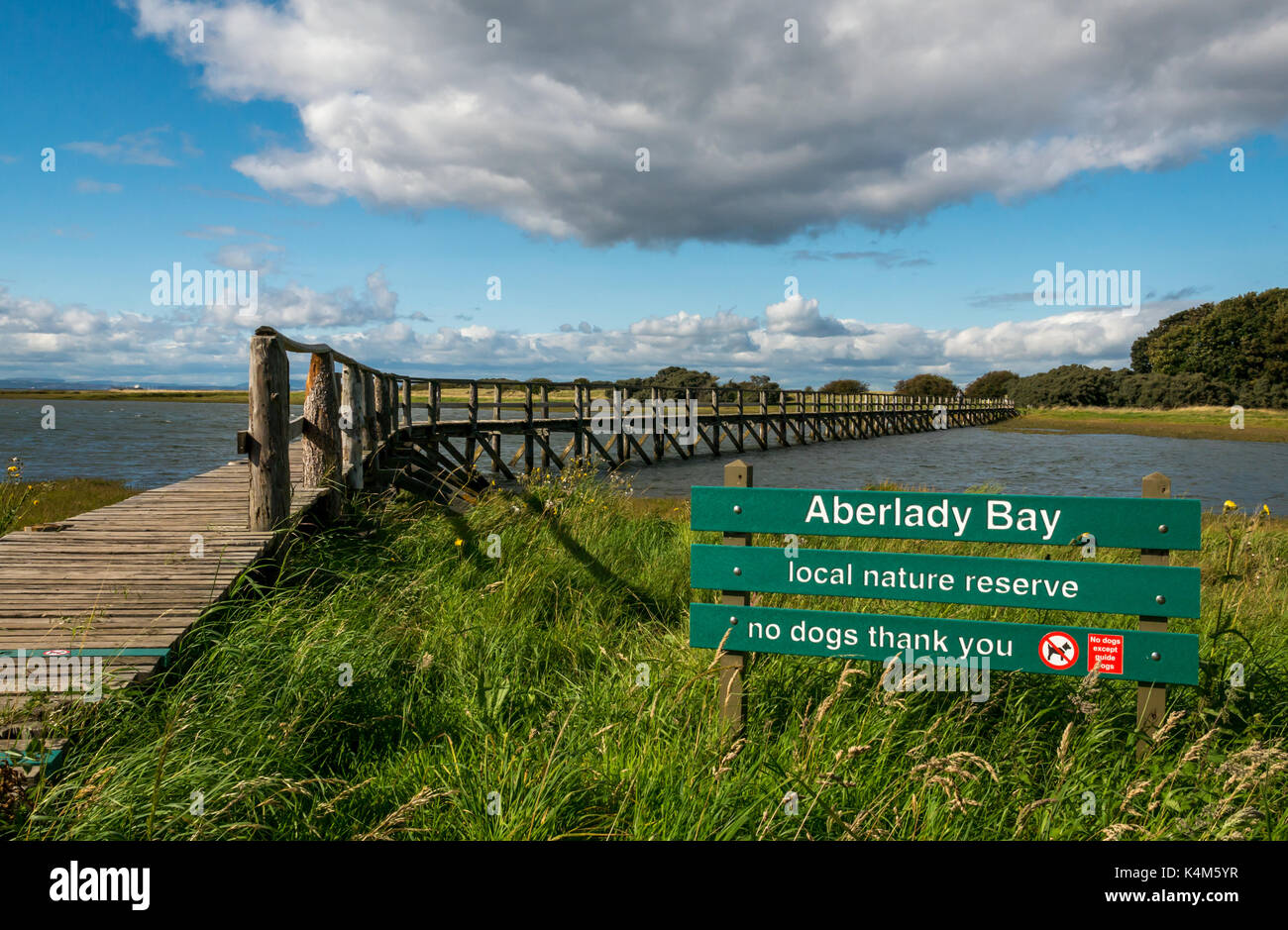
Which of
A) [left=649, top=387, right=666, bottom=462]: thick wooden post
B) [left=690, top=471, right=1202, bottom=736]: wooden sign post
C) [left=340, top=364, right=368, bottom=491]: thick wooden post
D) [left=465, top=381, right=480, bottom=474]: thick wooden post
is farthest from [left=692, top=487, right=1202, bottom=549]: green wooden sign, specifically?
[left=649, top=387, right=666, bottom=462]: thick wooden post

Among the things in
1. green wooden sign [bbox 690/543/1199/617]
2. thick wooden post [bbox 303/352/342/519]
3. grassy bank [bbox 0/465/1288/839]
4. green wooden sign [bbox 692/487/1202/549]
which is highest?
thick wooden post [bbox 303/352/342/519]

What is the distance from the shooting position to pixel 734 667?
2.82m

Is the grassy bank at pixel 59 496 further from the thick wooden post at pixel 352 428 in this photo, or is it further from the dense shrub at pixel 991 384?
the dense shrub at pixel 991 384

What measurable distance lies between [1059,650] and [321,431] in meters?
5.60

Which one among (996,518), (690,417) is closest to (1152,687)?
(996,518)

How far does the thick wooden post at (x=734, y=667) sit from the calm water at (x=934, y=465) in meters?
14.0

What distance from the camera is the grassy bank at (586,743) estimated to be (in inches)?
82.4

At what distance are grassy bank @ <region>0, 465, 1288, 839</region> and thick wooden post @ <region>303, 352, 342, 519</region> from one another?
6.95ft

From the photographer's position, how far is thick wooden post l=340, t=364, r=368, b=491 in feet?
22.3

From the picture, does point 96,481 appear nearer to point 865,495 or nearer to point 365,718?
point 365,718

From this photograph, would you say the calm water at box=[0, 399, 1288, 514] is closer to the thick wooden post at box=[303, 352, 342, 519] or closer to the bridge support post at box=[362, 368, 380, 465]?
the bridge support post at box=[362, 368, 380, 465]
